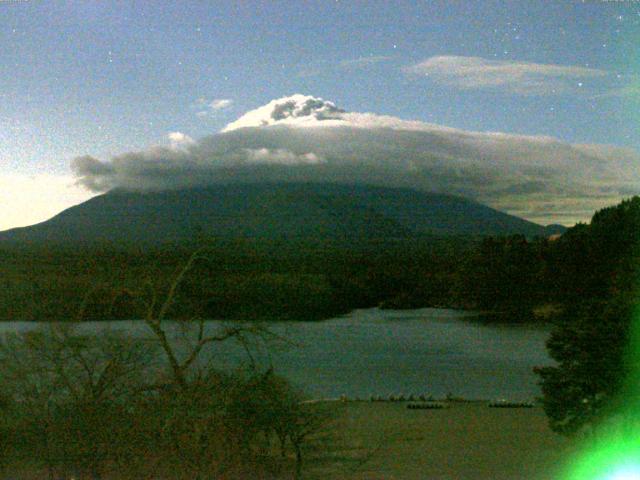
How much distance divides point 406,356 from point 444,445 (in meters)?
15.9

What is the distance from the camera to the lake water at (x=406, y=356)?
2064cm

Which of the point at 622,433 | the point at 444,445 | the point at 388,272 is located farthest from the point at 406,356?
the point at 622,433

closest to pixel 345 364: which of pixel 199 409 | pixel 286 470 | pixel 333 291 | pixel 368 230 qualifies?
pixel 333 291

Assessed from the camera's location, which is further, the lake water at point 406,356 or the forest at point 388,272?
the lake water at point 406,356

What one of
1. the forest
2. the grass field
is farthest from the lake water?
the grass field

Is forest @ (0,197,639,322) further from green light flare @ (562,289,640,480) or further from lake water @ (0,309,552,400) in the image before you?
green light flare @ (562,289,640,480)

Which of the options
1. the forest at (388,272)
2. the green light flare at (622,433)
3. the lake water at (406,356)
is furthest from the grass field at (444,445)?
the forest at (388,272)

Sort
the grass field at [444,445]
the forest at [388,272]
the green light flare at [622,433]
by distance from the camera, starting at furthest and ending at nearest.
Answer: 1. the forest at [388,272]
2. the green light flare at [622,433]
3. the grass field at [444,445]

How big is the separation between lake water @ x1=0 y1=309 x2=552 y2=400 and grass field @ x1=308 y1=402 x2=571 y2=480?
8.09ft

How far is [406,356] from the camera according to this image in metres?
27.9

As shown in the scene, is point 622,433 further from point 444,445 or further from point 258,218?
point 258,218

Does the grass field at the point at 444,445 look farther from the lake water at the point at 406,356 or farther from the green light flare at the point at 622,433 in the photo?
the lake water at the point at 406,356

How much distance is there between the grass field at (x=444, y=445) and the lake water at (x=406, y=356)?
2.47 metres

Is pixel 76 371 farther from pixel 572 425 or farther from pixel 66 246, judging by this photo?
pixel 66 246
